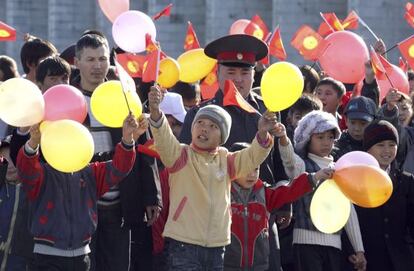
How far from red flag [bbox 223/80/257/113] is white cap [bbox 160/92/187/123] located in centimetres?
159

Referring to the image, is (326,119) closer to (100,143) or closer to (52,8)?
(100,143)

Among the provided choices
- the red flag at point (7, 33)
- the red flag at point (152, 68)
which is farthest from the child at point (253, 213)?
the red flag at point (7, 33)

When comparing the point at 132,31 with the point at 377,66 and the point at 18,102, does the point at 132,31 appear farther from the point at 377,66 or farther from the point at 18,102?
the point at 18,102

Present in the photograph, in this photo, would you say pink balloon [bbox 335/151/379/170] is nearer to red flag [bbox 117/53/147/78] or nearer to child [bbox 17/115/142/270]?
child [bbox 17/115/142/270]

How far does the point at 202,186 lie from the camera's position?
30.7ft

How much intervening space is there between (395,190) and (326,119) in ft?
2.41

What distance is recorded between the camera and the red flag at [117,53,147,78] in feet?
37.8

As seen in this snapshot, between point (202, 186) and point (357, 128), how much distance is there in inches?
84.7

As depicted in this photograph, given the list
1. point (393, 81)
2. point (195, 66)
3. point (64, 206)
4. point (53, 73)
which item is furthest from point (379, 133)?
point (64, 206)

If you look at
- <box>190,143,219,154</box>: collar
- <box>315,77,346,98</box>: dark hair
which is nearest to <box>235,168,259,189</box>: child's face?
<box>190,143,219,154</box>: collar

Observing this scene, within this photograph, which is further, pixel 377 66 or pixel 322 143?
pixel 377 66

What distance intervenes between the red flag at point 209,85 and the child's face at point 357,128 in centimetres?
118

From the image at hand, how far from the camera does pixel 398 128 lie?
11.2m

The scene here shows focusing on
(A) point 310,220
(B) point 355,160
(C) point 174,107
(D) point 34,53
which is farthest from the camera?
(C) point 174,107
